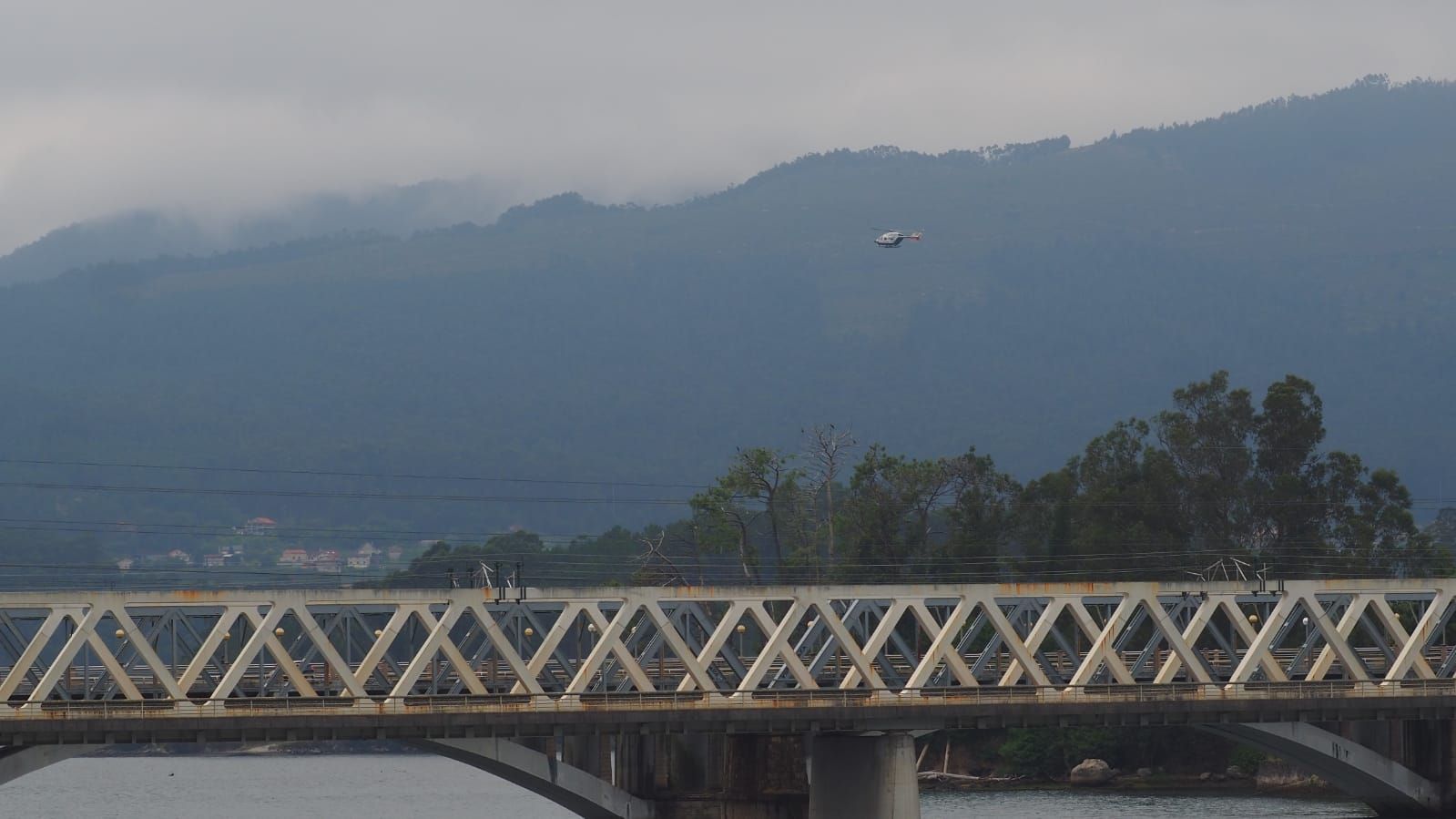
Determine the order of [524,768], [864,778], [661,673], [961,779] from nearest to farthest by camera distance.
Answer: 1. [864,778]
2. [661,673]
3. [524,768]
4. [961,779]

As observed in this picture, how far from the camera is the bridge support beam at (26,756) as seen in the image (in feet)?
239

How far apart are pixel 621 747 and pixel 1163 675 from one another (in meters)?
23.6

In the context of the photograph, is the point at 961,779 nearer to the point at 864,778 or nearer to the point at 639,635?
the point at 639,635

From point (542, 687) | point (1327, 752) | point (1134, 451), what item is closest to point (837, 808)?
point (542, 687)

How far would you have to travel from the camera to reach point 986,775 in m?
143

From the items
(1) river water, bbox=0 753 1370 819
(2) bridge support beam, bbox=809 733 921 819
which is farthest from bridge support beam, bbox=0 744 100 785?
(1) river water, bbox=0 753 1370 819

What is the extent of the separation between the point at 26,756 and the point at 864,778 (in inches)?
1104

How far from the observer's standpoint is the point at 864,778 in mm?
79438

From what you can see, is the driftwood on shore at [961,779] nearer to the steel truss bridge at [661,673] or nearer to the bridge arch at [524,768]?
the bridge arch at [524,768]

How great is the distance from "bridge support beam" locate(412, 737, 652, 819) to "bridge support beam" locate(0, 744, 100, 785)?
484 inches

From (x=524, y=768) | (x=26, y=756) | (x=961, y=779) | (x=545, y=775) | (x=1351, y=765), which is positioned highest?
(x=26, y=756)

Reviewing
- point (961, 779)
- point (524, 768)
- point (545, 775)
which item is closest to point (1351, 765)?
point (545, 775)

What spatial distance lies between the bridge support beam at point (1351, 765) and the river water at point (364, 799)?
601 cm

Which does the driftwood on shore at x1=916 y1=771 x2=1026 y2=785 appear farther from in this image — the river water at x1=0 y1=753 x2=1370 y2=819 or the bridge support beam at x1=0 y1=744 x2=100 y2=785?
the bridge support beam at x1=0 y1=744 x2=100 y2=785
